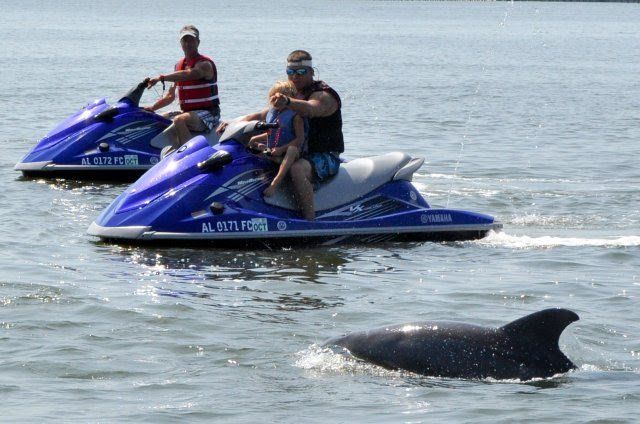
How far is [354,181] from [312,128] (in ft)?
2.56

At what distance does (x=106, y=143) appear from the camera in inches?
706

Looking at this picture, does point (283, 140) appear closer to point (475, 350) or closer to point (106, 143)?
point (106, 143)

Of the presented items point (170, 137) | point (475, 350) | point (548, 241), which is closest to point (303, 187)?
point (548, 241)

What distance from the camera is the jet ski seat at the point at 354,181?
45.4 feet

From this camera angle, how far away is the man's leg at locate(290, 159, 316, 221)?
13555 millimetres

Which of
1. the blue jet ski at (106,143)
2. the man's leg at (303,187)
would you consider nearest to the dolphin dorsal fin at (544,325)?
the man's leg at (303,187)

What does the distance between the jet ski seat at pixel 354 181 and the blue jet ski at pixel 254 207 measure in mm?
10

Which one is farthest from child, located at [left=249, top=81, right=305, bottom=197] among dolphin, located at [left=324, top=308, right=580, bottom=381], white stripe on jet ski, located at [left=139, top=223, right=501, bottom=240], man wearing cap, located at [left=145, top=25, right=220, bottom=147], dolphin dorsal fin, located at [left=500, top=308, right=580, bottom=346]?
dolphin dorsal fin, located at [left=500, top=308, right=580, bottom=346]

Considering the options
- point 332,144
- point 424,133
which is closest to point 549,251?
point 332,144

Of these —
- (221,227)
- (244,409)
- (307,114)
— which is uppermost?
(307,114)

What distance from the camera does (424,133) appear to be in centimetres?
2578

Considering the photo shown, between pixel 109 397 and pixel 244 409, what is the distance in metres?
0.90

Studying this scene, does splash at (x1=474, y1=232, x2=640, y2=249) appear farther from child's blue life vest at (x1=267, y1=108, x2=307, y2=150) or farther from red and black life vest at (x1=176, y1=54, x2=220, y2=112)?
red and black life vest at (x1=176, y1=54, x2=220, y2=112)

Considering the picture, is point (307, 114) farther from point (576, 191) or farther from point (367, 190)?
point (576, 191)
